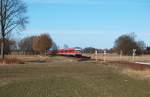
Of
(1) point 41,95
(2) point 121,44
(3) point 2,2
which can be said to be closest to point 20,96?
(1) point 41,95

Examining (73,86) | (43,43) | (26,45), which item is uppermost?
(26,45)

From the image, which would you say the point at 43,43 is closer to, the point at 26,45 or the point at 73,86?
the point at 26,45

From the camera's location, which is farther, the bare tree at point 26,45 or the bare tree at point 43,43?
the bare tree at point 26,45

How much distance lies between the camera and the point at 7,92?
53.2 ft

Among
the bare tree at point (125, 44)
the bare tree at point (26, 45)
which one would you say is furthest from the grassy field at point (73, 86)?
the bare tree at point (26, 45)

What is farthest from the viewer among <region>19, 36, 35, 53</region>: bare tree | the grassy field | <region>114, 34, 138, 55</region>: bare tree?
<region>19, 36, 35, 53</region>: bare tree

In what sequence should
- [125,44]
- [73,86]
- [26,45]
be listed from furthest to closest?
[26,45]
[125,44]
[73,86]

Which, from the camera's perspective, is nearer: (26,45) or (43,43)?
(43,43)

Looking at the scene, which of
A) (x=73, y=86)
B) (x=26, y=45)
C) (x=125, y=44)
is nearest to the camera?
(x=73, y=86)

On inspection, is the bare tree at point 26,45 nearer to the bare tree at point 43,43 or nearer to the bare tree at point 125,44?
the bare tree at point 43,43

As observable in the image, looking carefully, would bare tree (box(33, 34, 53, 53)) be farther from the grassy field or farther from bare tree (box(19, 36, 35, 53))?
the grassy field

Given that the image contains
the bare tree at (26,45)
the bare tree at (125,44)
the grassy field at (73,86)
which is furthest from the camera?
the bare tree at (26,45)

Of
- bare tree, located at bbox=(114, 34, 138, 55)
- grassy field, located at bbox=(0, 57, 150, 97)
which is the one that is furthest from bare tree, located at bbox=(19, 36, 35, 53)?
grassy field, located at bbox=(0, 57, 150, 97)

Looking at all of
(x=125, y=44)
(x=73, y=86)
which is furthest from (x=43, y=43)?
(x=73, y=86)
